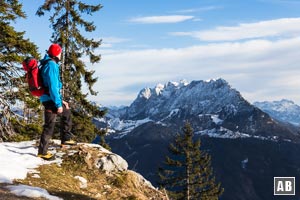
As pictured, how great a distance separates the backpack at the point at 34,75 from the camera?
10.5 m

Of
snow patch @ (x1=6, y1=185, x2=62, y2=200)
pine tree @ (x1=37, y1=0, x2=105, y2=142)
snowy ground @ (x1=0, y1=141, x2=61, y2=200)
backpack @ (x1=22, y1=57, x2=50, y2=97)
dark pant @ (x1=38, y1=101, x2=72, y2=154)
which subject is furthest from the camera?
pine tree @ (x1=37, y1=0, x2=105, y2=142)

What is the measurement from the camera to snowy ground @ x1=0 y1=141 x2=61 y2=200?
9.44 m

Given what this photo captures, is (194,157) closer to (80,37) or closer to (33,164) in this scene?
(80,37)

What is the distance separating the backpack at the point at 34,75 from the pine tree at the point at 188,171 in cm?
3877

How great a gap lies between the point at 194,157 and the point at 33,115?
110 feet

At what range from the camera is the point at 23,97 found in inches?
841

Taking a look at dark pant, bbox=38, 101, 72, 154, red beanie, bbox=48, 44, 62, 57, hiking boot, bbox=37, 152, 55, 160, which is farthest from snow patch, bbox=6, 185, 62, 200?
red beanie, bbox=48, 44, 62, 57

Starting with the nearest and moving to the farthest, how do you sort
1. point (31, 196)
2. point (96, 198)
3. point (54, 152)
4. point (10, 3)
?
point (31, 196) < point (96, 198) < point (54, 152) < point (10, 3)

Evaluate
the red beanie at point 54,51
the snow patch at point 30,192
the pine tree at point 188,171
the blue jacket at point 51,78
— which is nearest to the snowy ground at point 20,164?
the snow patch at point 30,192

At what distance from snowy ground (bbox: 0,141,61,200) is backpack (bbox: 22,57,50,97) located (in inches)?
79.9

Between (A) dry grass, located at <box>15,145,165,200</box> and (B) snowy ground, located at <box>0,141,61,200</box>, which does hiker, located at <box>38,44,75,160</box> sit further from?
(A) dry grass, located at <box>15,145,165,200</box>

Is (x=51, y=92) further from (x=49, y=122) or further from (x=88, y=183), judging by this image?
(x=88, y=183)

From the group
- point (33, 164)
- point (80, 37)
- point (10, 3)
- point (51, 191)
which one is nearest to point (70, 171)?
point (33, 164)

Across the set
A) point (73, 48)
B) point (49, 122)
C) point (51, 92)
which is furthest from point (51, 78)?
point (73, 48)
